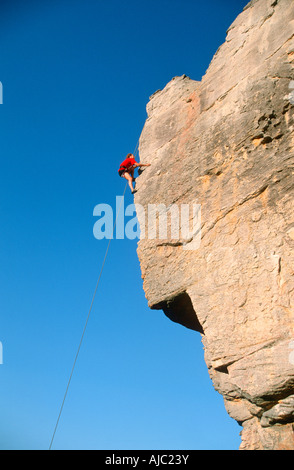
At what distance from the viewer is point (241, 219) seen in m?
5.41

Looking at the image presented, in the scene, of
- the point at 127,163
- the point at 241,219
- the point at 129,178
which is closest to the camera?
the point at 241,219

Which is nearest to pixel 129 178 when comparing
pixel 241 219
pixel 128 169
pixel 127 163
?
pixel 128 169

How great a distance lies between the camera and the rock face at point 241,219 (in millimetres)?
4617

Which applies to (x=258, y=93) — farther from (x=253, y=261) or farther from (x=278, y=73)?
(x=253, y=261)

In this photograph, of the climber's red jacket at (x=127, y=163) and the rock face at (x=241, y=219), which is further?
the climber's red jacket at (x=127, y=163)

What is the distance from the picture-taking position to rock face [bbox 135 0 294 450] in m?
4.62

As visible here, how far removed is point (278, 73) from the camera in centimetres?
570

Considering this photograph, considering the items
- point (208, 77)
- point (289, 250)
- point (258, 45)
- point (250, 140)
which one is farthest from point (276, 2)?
point (289, 250)

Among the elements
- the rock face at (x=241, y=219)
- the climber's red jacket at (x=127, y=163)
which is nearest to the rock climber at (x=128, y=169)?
the climber's red jacket at (x=127, y=163)

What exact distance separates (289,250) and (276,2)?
4.63 meters

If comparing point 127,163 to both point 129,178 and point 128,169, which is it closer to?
point 128,169

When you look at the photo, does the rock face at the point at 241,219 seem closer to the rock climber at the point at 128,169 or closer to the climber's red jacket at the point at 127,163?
the rock climber at the point at 128,169

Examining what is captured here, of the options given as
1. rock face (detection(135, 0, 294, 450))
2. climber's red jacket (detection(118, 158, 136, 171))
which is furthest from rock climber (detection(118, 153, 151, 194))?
rock face (detection(135, 0, 294, 450))

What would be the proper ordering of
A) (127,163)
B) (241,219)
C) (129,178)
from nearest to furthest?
(241,219) → (129,178) → (127,163)
